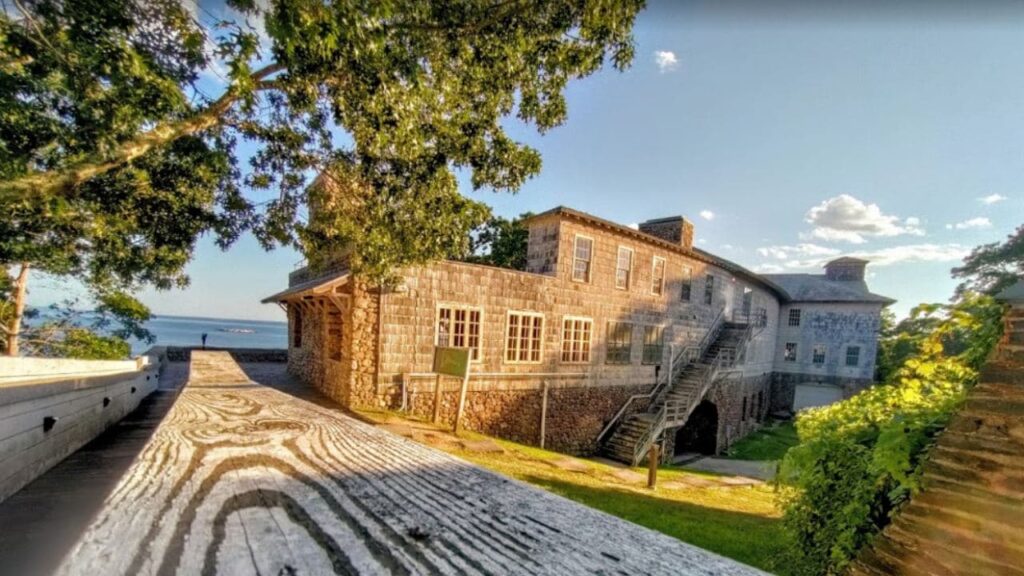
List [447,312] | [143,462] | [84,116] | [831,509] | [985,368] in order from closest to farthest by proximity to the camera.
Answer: [985,368] < [143,462] < [831,509] < [84,116] < [447,312]

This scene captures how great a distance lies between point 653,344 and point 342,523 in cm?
1803

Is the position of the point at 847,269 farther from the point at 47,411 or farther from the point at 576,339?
the point at 47,411

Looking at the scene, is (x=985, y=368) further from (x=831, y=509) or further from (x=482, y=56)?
(x=482, y=56)

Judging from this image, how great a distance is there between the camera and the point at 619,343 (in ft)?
55.5

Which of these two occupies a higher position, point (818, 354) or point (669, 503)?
point (818, 354)

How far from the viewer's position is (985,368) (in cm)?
196

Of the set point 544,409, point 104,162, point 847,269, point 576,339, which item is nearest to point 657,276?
point 576,339

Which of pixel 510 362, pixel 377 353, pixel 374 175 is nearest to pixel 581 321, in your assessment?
pixel 510 362

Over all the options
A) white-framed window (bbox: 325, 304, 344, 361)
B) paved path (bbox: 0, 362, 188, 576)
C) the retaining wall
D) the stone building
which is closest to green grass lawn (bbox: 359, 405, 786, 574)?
the stone building

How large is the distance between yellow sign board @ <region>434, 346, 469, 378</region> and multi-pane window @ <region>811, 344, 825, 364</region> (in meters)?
33.4

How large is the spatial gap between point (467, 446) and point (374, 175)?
18.7 ft

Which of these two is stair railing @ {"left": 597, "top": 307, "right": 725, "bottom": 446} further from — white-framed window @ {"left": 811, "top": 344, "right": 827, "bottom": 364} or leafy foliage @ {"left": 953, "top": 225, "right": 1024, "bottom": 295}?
leafy foliage @ {"left": 953, "top": 225, "right": 1024, "bottom": 295}

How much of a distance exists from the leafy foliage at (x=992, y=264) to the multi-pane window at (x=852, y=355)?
7584 millimetres

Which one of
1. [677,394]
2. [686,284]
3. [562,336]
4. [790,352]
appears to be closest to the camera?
[562,336]
